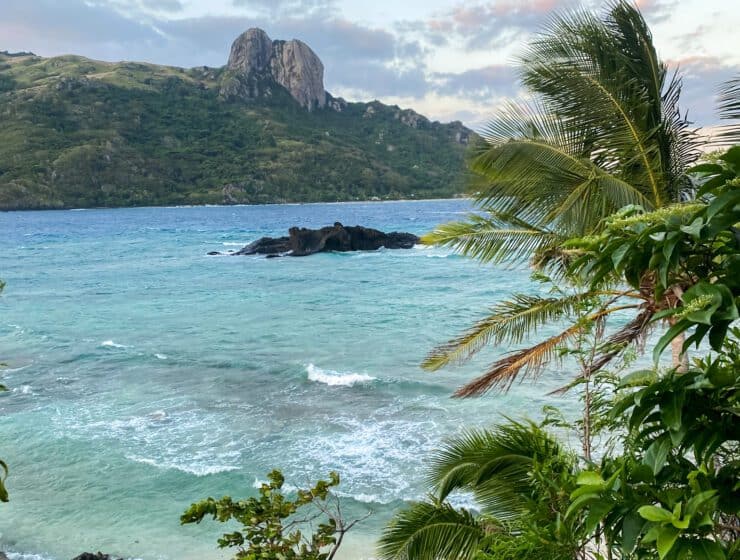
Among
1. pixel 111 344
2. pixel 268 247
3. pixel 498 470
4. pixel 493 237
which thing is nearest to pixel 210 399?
pixel 111 344

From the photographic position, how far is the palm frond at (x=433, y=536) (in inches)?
194

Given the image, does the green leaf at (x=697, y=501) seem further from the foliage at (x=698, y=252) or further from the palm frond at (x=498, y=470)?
the palm frond at (x=498, y=470)

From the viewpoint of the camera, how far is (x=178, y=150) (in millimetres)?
145625

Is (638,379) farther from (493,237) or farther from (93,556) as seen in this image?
(93,556)

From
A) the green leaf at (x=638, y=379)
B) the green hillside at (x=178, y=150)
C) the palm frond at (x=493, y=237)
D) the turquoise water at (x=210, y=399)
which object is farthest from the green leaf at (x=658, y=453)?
the green hillside at (x=178, y=150)

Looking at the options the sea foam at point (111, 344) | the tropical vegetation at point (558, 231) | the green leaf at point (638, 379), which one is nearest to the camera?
the green leaf at point (638, 379)

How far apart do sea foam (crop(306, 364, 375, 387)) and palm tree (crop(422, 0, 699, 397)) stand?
9230 mm

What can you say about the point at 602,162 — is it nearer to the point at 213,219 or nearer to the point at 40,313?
the point at 40,313

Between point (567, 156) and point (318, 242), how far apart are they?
46.1 m

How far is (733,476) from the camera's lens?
1497mm

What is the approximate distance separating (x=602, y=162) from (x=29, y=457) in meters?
11.7

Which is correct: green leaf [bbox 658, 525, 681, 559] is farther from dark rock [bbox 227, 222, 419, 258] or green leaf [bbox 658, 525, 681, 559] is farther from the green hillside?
the green hillside

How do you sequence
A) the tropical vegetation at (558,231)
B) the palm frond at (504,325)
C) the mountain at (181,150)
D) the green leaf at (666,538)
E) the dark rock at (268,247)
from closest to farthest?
the green leaf at (666,538) → the tropical vegetation at (558,231) → the palm frond at (504,325) → the dark rock at (268,247) → the mountain at (181,150)

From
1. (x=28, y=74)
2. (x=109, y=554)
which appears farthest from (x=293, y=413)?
(x=28, y=74)
